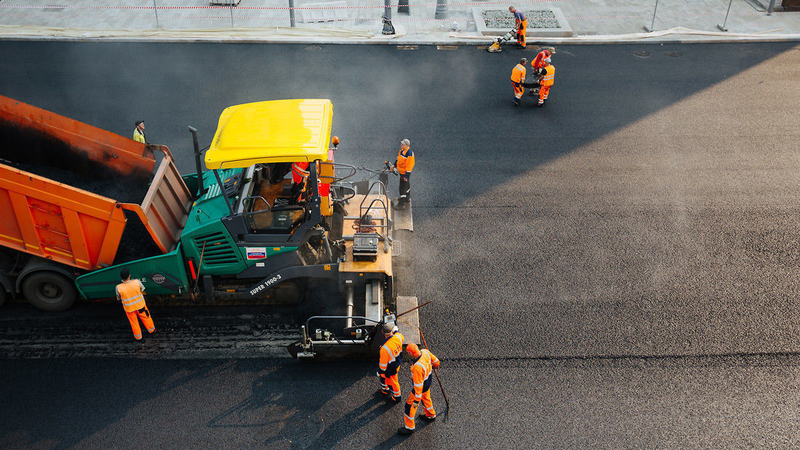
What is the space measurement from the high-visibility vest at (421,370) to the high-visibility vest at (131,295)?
147 inches

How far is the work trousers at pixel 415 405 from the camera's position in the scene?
728cm

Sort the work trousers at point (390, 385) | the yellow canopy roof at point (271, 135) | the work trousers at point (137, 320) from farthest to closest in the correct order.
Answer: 1. the work trousers at point (137, 320)
2. the yellow canopy roof at point (271, 135)
3. the work trousers at point (390, 385)

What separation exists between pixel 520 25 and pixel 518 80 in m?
3.56

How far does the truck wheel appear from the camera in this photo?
29.0 feet

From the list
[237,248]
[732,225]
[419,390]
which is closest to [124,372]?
[237,248]

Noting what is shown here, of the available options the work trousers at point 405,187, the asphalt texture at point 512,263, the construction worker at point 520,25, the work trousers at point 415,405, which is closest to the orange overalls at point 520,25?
the construction worker at point 520,25

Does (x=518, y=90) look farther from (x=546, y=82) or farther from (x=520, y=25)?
(x=520, y=25)

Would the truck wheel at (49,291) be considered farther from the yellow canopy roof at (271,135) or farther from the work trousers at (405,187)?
the work trousers at (405,187)

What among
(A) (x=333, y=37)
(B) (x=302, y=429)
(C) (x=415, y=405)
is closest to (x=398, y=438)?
(C) (x=415, y=405)

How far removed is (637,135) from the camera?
1386 centimetres

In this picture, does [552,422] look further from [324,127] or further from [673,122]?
[673,122]

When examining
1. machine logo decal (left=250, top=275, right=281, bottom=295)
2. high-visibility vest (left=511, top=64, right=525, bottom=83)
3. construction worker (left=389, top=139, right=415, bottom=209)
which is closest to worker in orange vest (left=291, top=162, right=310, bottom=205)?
machine logo decal (left=250, top=275, right=281, bottom=295)

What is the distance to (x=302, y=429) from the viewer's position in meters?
7.52

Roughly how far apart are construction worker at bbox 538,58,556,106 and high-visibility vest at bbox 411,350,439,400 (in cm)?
911
